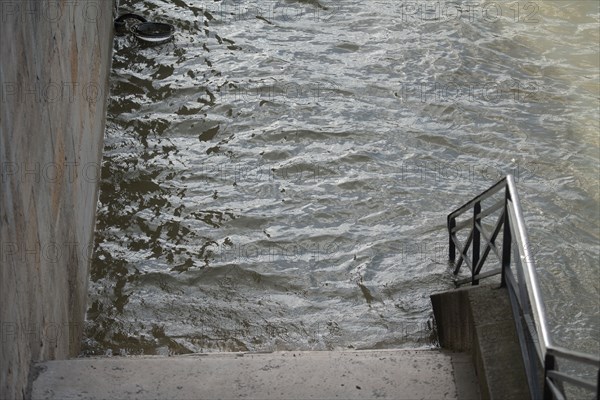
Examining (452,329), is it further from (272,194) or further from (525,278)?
(272,194)

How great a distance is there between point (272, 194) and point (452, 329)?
3271 millimetres

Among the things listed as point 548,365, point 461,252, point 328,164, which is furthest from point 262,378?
point 328,164

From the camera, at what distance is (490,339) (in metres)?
6.32

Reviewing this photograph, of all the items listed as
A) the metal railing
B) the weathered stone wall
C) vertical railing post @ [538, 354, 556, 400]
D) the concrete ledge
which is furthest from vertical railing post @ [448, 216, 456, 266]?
vertical railing post @ [538, 354, 556, 400]

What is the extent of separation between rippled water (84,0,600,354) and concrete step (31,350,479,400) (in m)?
1.82

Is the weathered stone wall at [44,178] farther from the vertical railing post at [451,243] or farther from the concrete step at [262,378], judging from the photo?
the vertical railing post at [451,243]

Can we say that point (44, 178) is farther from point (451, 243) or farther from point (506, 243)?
point (451, 243)

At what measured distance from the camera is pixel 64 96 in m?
8.06

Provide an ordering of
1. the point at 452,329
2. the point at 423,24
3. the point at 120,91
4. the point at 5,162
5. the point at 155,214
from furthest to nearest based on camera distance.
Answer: the point at 423,24 → the point at 120,91 → the point at 155,214 → the point at 452,329 → the point at 5,162

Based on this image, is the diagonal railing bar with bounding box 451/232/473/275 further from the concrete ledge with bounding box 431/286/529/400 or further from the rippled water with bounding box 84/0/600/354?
the concrete ledge with bounding box 431/286/529/400

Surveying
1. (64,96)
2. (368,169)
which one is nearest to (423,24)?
(368,169)

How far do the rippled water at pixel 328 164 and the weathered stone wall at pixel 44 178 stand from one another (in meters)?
0.76

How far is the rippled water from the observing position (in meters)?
8.90

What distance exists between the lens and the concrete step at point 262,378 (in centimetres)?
623
